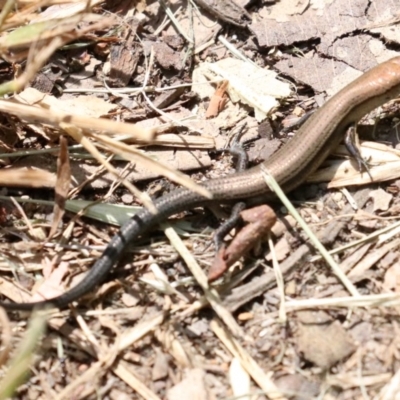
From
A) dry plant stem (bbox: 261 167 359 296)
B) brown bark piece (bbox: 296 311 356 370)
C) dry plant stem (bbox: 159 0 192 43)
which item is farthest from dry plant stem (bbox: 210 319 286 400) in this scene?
dry plant stem (bbox: 159 0 192 43)

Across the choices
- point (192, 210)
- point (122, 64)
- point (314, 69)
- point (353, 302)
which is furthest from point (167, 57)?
point (353, 302)

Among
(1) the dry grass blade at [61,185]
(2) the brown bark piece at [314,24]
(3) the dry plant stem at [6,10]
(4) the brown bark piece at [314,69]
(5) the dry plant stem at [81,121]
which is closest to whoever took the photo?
(5) the dry plant stem at [81,121]

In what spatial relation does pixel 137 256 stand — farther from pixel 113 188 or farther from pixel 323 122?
pixel 323 122

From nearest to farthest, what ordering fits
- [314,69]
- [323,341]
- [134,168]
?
[323,341]
[134,168]
[314,69]

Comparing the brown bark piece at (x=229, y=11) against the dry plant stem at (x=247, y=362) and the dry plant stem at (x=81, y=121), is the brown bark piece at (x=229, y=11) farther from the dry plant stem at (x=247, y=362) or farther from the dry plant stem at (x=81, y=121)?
the dry plant stem at (x=247, y=362)

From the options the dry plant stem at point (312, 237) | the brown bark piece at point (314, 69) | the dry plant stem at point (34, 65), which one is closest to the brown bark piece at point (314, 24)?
the brown bark piece at point (314, 69)

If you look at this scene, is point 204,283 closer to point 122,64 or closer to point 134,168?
point 134,168

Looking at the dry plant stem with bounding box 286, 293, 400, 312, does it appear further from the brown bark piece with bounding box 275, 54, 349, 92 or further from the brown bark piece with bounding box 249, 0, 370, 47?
the brown bark piece with bounding box 249, 0, 370, 47
